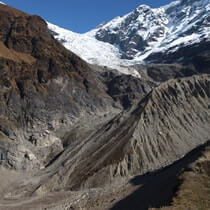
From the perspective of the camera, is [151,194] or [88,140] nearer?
[151,194]

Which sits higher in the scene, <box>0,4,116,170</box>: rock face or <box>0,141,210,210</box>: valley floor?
<box>0,4,116,170</box>: rock face

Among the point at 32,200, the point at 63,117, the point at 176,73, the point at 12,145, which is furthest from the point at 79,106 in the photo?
the point at 176,73

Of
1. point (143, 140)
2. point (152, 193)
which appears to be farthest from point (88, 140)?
point (152, 193)

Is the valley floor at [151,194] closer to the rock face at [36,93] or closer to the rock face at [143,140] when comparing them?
the rock face at [143,140]

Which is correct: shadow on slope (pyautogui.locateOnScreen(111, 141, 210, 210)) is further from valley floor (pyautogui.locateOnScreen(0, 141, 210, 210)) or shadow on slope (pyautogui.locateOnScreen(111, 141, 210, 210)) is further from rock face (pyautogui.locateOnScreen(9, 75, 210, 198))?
rock face (pyautogui.locateOnScreen(9, 75, 210, 198))

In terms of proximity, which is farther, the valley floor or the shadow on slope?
the shadow on slope

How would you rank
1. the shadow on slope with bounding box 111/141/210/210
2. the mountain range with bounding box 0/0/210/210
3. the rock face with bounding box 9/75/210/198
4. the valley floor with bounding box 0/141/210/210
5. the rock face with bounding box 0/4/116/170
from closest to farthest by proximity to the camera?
the valley floor with bounding box 0/141/210/210 → the shadow on slope with bounding box 111/141/210/210 → the mountain range with bounding box 0/0/210/210 → the rock face with bounding box 9/75/210/198 → the rock face with bounding box 0/4/116/170

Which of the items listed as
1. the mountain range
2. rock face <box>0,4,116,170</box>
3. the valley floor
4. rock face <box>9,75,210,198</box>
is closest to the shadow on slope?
the valley floor

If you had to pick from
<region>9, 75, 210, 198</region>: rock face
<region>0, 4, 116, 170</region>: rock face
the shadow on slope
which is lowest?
the shadow on slope

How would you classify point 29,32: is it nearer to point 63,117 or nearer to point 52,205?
point 63,117

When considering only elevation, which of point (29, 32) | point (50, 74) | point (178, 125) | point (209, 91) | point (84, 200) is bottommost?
point (84, 200)

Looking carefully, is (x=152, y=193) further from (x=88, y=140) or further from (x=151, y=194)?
(x=88, y=140)
